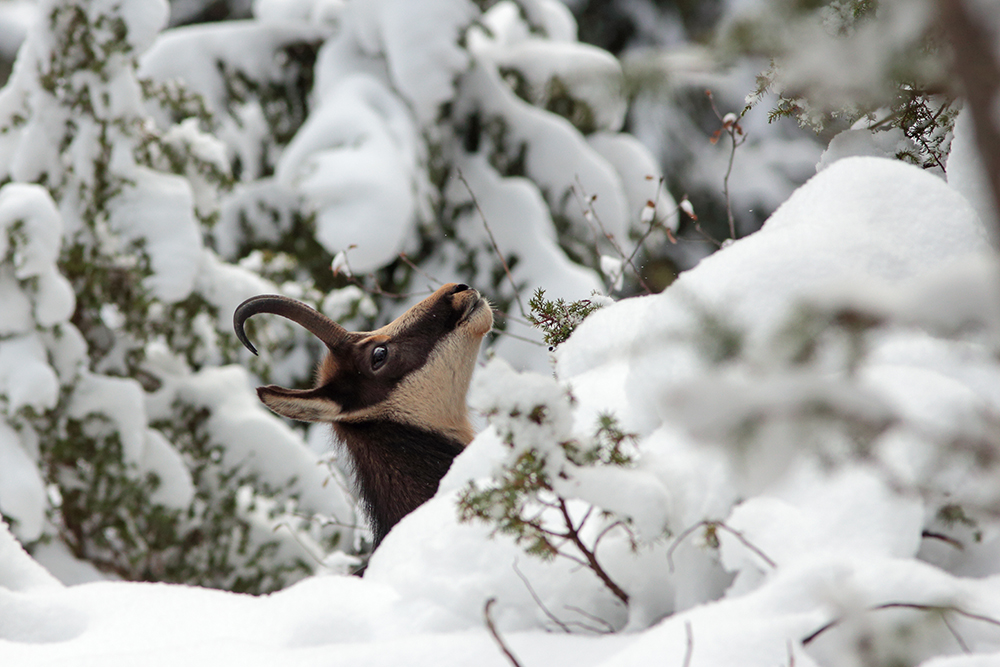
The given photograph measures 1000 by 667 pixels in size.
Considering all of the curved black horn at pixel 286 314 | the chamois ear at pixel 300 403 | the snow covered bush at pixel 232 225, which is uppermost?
the snow covered bush at pixel 232 225

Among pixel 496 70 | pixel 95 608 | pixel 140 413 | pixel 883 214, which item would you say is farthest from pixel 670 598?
pixel 496 70

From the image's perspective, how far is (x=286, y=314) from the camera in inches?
132

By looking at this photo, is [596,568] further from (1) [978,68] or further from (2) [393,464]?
(2) [393,464]

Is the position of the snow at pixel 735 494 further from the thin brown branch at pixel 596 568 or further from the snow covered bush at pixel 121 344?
the snow covered bush at pixel 121 344

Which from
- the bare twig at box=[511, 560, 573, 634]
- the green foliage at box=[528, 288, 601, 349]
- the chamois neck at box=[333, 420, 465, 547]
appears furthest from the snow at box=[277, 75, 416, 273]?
the bare twig at box=[511, 560, 573, 634]

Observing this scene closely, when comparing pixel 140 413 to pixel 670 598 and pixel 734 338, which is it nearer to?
pixel 670 598

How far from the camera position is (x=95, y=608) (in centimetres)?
249

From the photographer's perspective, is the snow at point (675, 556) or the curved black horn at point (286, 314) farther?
the curved black horn at point (286, 314)

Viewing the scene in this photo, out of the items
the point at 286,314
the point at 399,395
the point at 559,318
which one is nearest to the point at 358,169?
the point at 399,395

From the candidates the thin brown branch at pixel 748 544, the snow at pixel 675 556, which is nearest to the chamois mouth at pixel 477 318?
the snow at pixel 675 556

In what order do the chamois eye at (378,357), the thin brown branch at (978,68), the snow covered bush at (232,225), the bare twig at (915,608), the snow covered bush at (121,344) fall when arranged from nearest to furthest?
the thin brown branch at (978,68) → the bare twig at (915,608) → the chamois eye at (378,357) → the snow covered bush at (121,344) → the snow covered bush at (232,225)

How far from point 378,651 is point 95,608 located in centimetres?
126

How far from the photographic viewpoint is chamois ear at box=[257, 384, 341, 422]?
3.32m

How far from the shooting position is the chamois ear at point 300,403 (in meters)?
3.32
